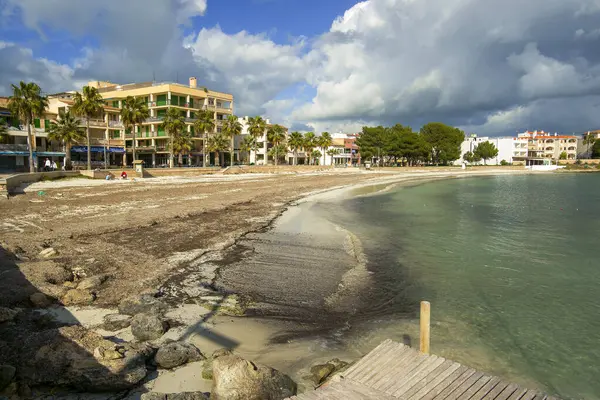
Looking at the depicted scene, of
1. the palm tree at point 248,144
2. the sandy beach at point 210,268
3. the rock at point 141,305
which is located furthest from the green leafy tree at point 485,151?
the rock at point 141,305

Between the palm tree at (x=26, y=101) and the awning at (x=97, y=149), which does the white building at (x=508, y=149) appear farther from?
the palm tree at (x=26, y=101)

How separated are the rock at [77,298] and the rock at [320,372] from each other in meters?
5.60

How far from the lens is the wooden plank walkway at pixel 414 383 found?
546cm

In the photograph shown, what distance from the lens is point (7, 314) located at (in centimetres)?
795

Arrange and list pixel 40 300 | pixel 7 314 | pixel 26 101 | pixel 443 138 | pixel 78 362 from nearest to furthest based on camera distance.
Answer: pixel 78 362 < pixel 7 314 < pixel 40 300 < pixel 26 101 < pixel 443 138

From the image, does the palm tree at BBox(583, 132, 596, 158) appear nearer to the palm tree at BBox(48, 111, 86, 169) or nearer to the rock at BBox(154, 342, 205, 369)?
the palm tree at BBox(48, 111, 86, 169)

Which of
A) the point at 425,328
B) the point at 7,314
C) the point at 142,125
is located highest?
the point at 142,125

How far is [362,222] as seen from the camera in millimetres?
24484

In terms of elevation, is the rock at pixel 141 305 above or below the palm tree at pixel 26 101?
below

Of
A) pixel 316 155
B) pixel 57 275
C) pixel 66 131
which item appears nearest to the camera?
pixel 57 275

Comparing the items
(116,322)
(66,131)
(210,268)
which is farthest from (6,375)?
(66,131)

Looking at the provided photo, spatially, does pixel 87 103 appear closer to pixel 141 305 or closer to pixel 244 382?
pixel 141 305

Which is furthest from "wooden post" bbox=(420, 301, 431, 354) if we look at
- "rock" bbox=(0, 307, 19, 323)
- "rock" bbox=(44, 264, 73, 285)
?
"rock" bbox=(44, 264, 73, 285)

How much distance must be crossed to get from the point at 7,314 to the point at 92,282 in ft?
8.06
